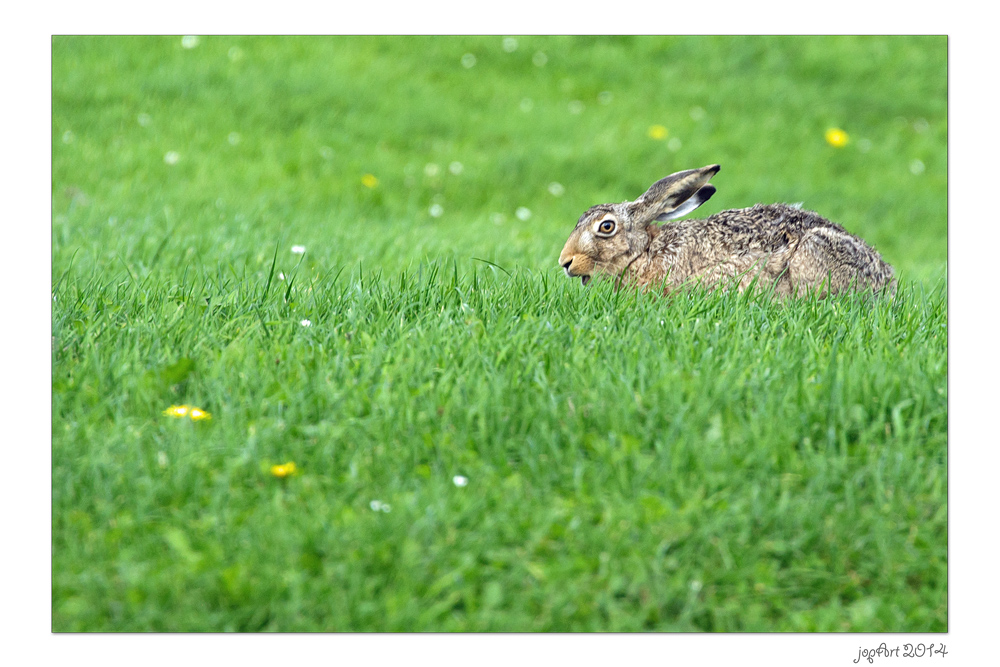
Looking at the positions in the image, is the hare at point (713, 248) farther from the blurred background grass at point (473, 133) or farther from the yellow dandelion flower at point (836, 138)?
the yellow dandelion flower at point (836, 138)

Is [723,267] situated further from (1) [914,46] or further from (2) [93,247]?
(1) [914,46]

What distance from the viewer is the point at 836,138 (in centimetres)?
988

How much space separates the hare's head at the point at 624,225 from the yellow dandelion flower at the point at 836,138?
224 inches

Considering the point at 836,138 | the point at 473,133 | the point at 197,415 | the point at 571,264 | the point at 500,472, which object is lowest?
the point at 500,472

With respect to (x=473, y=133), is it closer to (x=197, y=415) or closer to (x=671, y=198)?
(x=671, y=198)

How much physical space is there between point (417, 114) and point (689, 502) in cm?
736

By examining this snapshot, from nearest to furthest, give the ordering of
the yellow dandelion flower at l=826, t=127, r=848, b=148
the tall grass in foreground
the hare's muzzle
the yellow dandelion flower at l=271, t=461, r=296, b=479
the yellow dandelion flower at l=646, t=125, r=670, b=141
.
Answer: the tall grass in foreground → the yellow dandelion flower at l=271, t=461, r=296, b=479 → the hare's muzzle → the yellow dandelion flower at l=646, t=125, r=670, b=141 → the yellow dandelion flower at l=826, t=127, r=848, b=148

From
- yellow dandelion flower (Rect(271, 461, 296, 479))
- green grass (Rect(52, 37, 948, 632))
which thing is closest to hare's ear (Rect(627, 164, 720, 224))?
green grass (Rect(52, 37, 948, 632))

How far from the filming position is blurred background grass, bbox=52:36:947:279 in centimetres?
784

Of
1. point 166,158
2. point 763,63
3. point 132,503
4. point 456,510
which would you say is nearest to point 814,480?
point 456,510

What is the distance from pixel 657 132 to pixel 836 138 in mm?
2026

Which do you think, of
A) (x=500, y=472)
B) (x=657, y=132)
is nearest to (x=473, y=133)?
(x=657, y=132)

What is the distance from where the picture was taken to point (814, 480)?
10.6 ft

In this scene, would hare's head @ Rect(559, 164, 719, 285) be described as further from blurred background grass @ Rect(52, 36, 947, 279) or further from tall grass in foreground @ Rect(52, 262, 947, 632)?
blurred background grass @ Rect(52, 36, 947, 279)
